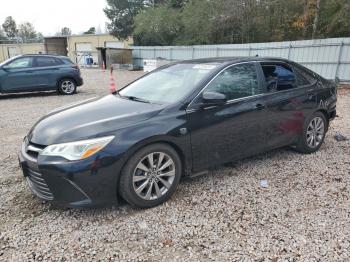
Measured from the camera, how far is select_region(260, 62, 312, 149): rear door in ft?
13.7

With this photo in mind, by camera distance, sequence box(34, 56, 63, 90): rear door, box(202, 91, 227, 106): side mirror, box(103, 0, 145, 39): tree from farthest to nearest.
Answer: box(103, 0, 145, 39): tree, box(34, 56, 63, 90): rear door, box(202, 91, 227, 106): side mirror

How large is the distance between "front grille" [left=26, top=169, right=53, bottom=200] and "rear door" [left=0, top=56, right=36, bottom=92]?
8722 millimetres

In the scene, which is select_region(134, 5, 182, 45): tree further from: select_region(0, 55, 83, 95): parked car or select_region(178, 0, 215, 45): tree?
select_region(0, 55, 83, 95): parked car

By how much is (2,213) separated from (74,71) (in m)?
9.25

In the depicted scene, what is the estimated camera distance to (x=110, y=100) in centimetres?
394

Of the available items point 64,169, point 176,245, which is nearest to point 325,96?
point 176,245

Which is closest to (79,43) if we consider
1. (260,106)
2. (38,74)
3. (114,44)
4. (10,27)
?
(114,44)

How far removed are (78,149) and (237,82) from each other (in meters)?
2.14

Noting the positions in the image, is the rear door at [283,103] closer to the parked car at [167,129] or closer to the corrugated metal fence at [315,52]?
the parked car at [167,129]

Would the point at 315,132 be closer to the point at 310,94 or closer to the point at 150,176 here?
the point at 310,94

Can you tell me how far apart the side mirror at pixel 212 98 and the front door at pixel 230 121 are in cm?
6

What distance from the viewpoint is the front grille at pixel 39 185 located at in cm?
296

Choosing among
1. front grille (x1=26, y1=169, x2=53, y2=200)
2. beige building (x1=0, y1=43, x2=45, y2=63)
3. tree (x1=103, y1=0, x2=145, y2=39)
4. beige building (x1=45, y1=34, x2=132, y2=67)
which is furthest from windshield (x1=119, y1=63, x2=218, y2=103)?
beige building (x1=0, y1=43, x2=45, y2=63)

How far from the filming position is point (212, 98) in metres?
3.45
